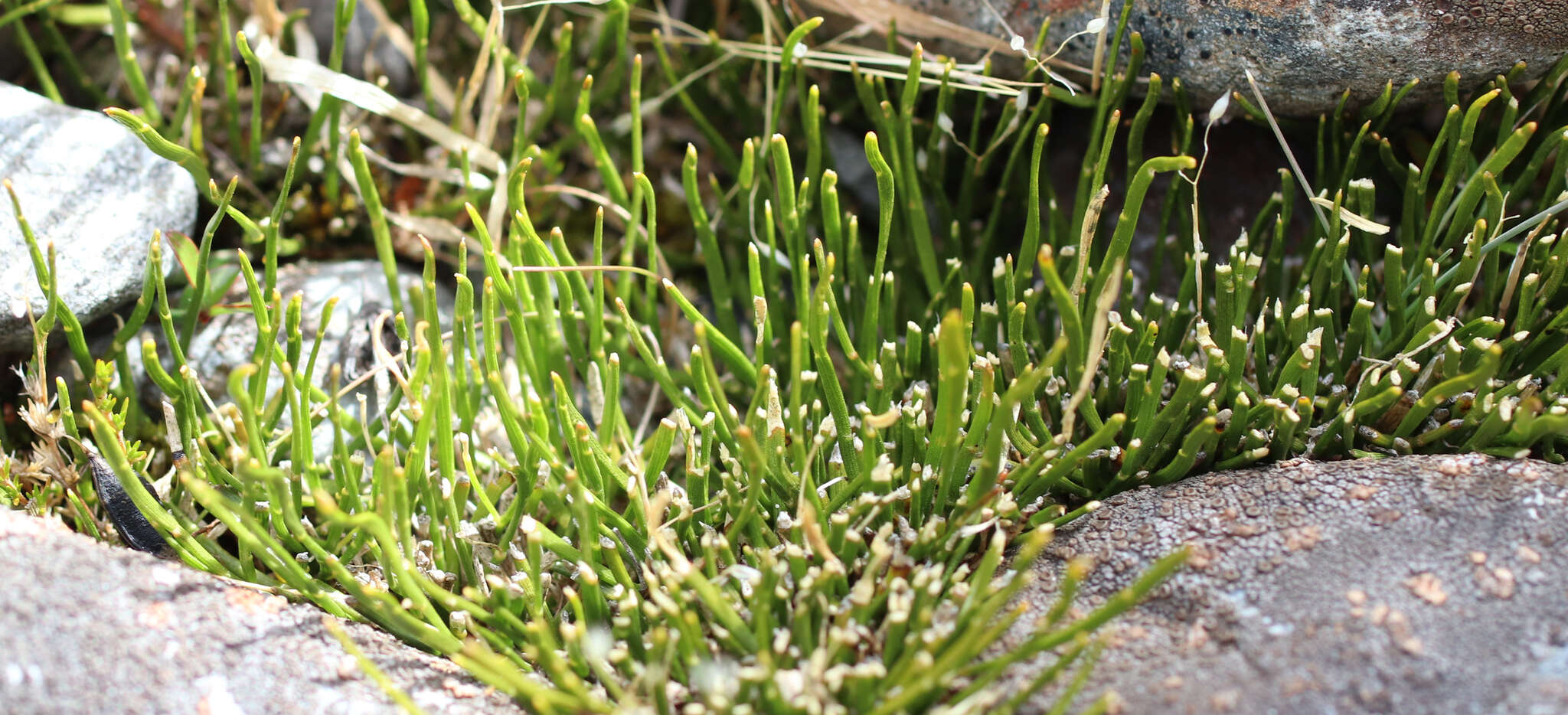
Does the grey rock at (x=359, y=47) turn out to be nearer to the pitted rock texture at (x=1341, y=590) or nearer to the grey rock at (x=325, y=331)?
the grey rock at (x=325, y=331)

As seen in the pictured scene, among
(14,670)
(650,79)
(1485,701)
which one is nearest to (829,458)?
(1485,701)

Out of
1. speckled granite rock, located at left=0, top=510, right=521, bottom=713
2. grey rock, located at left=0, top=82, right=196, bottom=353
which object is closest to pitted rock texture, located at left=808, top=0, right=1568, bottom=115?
speckled granite rock, located at left=0, top=510, right=521, bottom=713

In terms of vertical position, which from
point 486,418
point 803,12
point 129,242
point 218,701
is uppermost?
point 803,12

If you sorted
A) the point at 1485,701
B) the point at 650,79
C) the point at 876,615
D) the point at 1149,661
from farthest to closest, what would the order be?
the point at 650,79
the point at 876,615
the point at 1149,661
the point at 1485,701

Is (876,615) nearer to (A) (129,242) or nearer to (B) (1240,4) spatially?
(B) (1240,4)

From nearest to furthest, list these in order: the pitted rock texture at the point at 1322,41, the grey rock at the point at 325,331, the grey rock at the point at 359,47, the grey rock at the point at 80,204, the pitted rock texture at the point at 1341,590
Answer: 1. the pitted rock texture at the point at 1341,590
2. the pitted rock texture at the point at 1322,41
3. the grey rock at the point at 80,204
4. the grey rock at the point at 325,331
5. the grey rock at the point at 359,47

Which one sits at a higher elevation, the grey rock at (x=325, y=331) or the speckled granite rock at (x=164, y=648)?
the grey rock at (x=325, y=331)

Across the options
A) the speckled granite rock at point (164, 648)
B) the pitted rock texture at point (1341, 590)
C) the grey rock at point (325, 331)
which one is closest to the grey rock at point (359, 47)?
the grey rock at point (325, 331)
